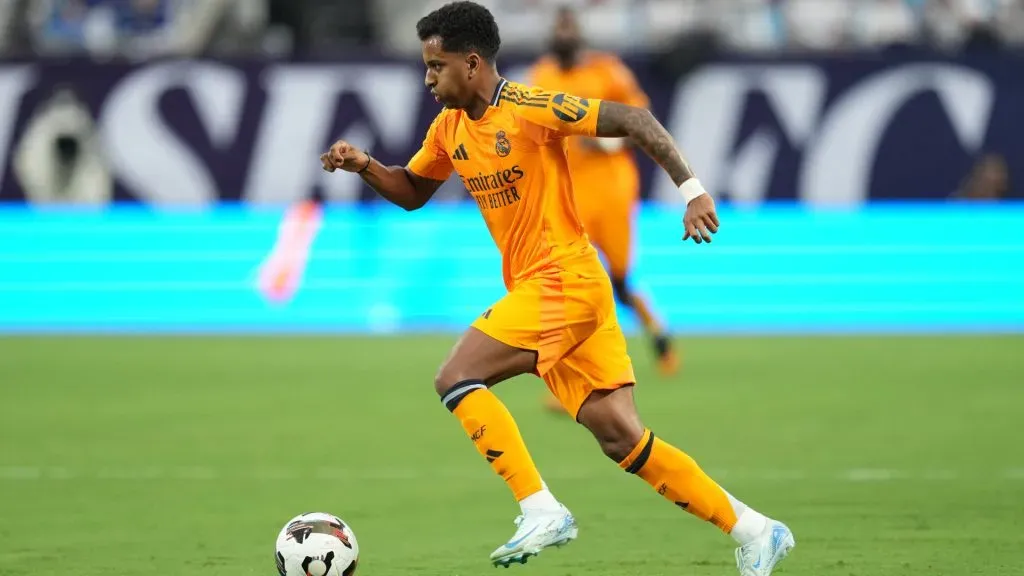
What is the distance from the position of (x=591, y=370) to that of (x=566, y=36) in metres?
6.05

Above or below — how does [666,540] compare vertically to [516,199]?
below

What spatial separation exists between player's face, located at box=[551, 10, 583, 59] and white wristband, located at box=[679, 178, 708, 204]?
244 inches

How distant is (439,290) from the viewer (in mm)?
17875

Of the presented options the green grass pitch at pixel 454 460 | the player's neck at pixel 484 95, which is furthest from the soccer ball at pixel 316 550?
the player's neck at pixel 484 95

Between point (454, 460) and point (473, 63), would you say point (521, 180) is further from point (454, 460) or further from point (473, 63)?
point (454, 460)

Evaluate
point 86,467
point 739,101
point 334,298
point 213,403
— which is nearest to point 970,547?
point 86,467

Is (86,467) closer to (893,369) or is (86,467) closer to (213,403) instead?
(213,403)

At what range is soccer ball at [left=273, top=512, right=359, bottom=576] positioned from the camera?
233 inches

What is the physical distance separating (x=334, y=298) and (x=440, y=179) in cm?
1118

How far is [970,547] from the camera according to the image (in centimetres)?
697

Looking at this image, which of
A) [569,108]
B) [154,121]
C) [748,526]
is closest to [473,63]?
[569,108]

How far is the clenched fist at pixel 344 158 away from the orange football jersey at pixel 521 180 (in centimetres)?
38

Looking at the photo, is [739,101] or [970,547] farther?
[739,101]

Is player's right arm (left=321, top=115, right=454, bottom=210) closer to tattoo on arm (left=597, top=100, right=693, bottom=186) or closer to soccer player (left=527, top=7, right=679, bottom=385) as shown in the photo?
tattoo on arm (left=597, top=100, right=693, bottom=186)
